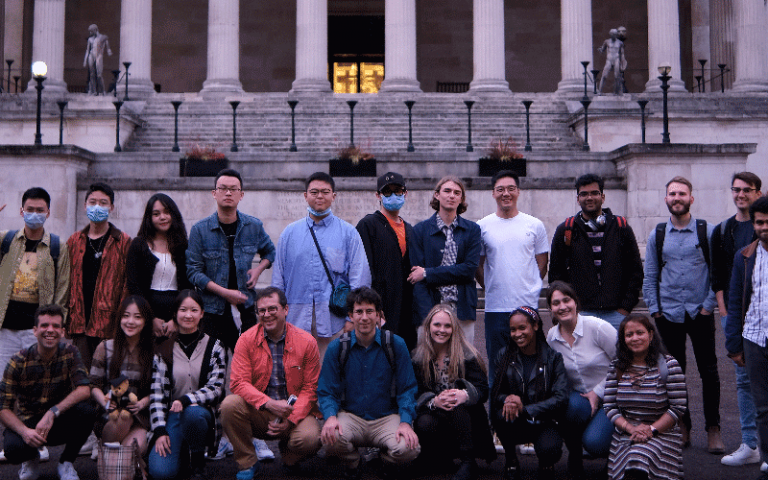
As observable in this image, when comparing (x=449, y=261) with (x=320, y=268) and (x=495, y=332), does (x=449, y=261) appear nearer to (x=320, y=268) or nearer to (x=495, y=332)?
(x=495, y=332)

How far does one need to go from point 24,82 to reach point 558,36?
2224 centimetres

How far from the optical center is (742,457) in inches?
279

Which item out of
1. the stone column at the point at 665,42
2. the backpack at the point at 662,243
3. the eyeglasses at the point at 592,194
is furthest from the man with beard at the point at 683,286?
the stone column at the point at 665,42

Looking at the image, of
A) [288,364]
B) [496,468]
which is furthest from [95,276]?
[496,468]

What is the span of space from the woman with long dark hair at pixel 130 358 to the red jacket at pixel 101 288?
515mm

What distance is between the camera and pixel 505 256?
7.95 meters

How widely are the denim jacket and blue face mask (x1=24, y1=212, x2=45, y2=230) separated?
1362 millimetres

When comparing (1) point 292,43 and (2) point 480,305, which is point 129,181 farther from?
(1) point 292,43

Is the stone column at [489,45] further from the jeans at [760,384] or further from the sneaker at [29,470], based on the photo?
the sneaker at [29,470]

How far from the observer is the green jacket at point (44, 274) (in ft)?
25.1

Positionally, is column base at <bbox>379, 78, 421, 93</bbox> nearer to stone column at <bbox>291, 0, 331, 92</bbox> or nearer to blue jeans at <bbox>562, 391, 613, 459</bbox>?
stone column at <bbox>291, 0, 331, 92</bbox>

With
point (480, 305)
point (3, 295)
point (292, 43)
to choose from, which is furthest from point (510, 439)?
point (292, 43)

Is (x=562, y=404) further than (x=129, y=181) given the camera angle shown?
No

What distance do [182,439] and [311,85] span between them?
22.5 meters
